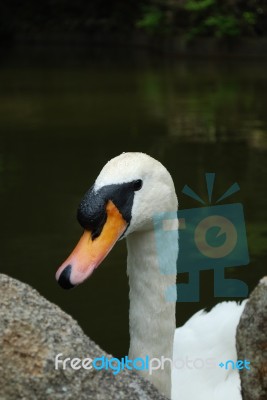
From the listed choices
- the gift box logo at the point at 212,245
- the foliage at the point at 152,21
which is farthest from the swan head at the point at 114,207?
the foliage at the point at 152,21

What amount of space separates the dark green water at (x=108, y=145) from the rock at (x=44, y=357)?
7.56ft

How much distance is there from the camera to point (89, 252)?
257cm

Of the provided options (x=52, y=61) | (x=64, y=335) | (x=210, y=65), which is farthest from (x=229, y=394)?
(x=52, y=61)

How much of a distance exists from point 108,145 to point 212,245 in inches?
158

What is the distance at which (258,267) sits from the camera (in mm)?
5918

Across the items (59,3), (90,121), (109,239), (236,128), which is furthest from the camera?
(59,3)

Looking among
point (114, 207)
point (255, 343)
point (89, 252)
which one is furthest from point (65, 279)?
point (255, 343)

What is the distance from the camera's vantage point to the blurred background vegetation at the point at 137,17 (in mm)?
20812

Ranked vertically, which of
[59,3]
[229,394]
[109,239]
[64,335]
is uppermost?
[59,3]

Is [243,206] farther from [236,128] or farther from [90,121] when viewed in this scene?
[90,121]

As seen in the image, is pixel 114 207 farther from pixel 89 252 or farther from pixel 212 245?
pixel 212 245

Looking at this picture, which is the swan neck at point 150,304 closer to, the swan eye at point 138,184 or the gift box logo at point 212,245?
the swan eye at point 138,184

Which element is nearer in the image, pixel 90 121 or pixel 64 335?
pixel 64 335

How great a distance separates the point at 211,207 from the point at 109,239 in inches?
196
